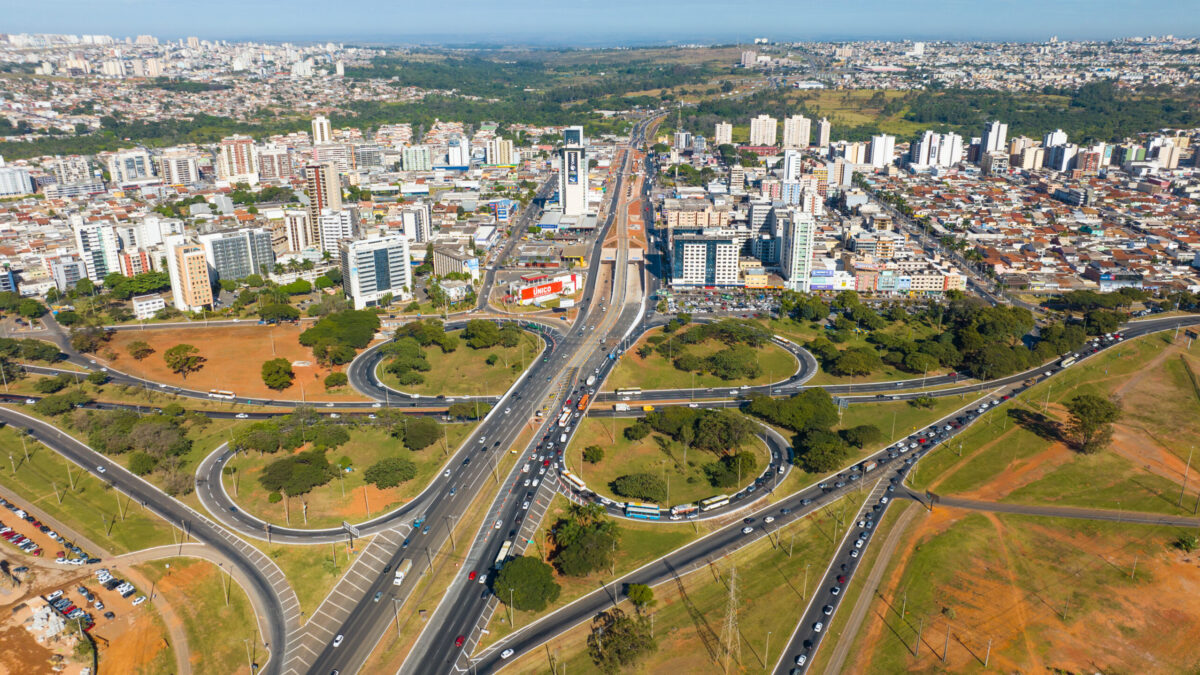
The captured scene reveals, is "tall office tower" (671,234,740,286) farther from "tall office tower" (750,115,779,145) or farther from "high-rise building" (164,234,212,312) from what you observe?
"tall office tower" (750,115,779,145)

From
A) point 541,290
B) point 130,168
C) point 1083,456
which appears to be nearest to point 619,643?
point 1083,456

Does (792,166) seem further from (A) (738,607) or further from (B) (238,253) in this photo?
(A) (738,607)

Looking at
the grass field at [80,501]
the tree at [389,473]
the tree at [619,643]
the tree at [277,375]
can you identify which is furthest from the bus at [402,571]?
the tree at [277,375]

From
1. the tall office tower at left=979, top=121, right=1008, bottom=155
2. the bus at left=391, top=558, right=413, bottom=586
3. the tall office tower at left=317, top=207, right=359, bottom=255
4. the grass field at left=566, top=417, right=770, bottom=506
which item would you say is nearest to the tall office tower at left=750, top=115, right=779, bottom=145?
the tall office tower at left=979, top=121, right=1008, bottom=155

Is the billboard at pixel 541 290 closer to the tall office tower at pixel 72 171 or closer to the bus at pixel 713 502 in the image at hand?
the bus at pixel 713 502

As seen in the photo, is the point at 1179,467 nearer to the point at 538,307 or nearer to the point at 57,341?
the point at 538,307
